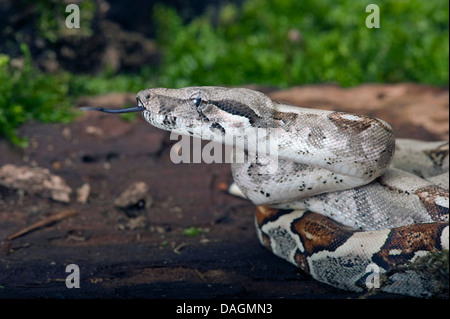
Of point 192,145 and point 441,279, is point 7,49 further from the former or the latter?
point 441,279

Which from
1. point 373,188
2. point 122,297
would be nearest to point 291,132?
point 373,188

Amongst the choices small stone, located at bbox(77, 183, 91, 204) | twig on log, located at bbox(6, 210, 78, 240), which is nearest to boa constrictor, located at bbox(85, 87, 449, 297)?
twig on log, located at bbox(6, 210, 78, 240)

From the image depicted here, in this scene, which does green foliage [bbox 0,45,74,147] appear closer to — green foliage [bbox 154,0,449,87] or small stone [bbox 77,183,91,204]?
small stone [bbox 77,183,91,204]

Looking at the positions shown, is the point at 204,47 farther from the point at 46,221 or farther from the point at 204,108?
the point at 204,108

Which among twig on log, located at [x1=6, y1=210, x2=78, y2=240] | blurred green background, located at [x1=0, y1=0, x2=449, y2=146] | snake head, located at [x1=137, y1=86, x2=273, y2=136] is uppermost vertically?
blurred green background, located at [x1=0, y1=0, x2=449, y2=146]

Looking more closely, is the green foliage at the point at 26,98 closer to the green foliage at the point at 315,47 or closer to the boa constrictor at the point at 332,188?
the green foliage at the point at 315,47

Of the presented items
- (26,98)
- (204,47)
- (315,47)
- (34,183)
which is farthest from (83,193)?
(315,47)
